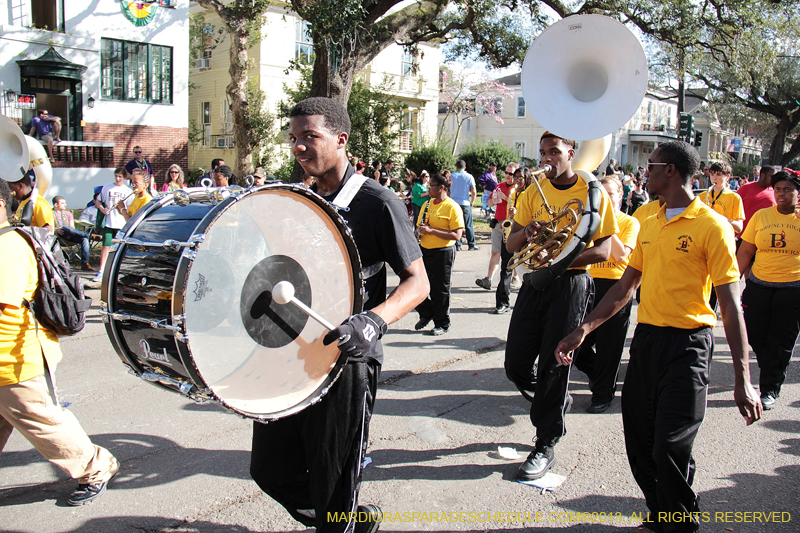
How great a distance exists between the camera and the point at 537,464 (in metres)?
3.83

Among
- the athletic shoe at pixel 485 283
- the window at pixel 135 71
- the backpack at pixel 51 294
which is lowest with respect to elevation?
the athletic shoe at pixel 485 283

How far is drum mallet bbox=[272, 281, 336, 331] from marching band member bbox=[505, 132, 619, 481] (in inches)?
75.8

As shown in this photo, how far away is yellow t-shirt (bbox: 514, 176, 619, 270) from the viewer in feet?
13.5

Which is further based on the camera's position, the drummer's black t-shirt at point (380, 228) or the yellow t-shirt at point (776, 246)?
the yellow t-shirt at point (776, 246)

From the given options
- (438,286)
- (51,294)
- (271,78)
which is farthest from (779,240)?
(271,78)

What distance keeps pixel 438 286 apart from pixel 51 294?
4586mm

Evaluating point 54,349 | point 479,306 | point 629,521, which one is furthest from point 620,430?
point 479,306

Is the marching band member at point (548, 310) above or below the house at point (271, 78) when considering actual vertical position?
Result: below

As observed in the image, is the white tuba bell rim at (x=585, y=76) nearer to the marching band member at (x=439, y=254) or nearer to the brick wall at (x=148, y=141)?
the marching band member at (x=439, y=254)

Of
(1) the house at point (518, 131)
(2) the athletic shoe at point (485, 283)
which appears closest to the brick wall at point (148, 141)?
(2) the athletic shoe at point (485, 283)

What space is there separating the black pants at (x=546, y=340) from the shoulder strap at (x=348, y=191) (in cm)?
172

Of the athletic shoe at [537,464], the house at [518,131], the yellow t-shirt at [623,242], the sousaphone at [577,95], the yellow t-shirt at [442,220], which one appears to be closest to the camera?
the athletic shoe at [537,464]

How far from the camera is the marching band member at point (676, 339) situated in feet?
9.82

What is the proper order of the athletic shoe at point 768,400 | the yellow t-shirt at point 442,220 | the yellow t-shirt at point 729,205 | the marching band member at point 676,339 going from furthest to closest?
the yellow t-shirt at point 729,205 < the yellow t-shirt at point 442,220 < the athletic shoe at point 768,400 < the marching band member at point 676,339
